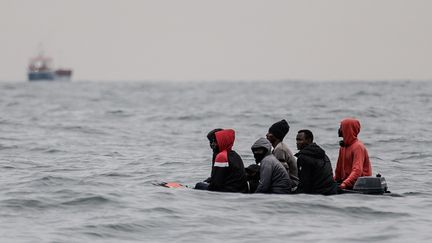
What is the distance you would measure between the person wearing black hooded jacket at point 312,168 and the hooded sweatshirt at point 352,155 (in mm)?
625

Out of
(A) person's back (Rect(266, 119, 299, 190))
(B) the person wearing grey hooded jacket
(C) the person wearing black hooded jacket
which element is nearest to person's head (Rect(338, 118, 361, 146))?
(C) the person wearing black hooded jacket

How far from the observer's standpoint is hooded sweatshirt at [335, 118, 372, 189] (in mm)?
18141

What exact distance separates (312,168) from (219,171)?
66.1 inches

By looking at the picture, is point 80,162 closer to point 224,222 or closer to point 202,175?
point 202,175


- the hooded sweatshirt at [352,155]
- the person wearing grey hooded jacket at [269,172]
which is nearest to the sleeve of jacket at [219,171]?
the person wearing grey hooded jacket at [269,172]

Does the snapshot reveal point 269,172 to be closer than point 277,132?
Yes

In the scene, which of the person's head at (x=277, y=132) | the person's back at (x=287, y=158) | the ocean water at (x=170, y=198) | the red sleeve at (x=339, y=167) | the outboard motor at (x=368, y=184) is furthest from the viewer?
the red sleeve at (x=339, y=167)

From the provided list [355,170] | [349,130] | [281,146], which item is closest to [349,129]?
[349,130]

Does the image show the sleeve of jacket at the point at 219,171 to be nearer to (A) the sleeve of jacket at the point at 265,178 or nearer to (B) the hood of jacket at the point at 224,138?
(B) the hood of jacket at the point at 224,138

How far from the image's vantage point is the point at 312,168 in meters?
17.1

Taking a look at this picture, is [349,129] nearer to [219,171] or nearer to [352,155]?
[352,155]

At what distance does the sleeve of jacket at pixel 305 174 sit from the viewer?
17.0 metres

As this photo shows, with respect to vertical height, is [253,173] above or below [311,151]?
below

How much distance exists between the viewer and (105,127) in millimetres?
42875
